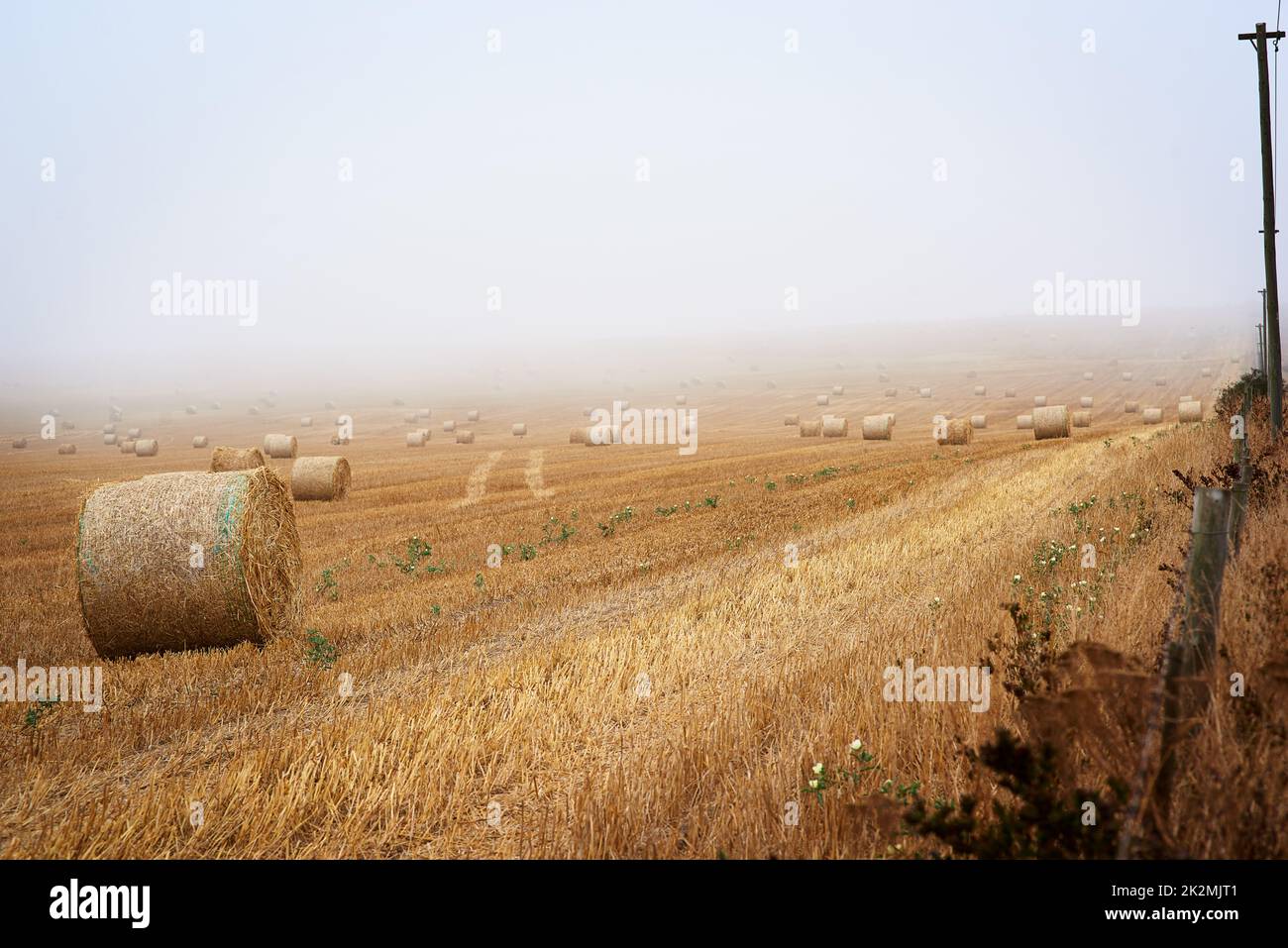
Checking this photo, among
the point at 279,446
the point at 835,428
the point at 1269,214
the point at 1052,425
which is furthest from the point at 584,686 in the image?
the point at 835,428

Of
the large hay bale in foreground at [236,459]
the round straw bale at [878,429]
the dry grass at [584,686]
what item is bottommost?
the dry grass at [584,686]

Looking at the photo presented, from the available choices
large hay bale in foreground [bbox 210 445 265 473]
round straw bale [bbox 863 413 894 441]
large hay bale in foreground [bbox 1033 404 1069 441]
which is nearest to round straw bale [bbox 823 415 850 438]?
round straw bale [bbox 863 413 894 441]

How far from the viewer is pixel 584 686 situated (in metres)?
6.74

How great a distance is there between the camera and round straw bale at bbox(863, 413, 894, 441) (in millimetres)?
37834

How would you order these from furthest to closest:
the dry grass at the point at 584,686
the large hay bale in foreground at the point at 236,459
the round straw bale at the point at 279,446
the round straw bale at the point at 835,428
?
the round straw bale at the point at 835,428
the round straw bale at the point at 279,446
the large hay bale in foreground at the point at 236,459
the dry grass at the point at 584,686

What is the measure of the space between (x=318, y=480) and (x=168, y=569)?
50.9ft

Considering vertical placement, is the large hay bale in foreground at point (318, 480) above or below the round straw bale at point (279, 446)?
below

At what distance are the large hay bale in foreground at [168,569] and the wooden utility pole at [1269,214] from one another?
1717cm

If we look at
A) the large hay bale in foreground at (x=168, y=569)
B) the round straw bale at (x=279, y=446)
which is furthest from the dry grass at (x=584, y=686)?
the round straw bale at (x=279, y=446)

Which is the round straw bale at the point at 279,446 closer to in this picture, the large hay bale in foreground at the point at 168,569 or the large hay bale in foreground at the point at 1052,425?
the large hay bale in foreground at the point at 168,569

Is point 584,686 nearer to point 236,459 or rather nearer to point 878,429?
point 236,459

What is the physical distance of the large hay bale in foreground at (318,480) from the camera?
23969mm

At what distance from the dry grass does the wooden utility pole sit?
4.15 ft

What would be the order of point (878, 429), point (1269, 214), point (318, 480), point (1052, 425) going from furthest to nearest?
1. point (878, 429)
2. point (1052, 425)
3. point (318, 480)
4. point (1269, 214)
